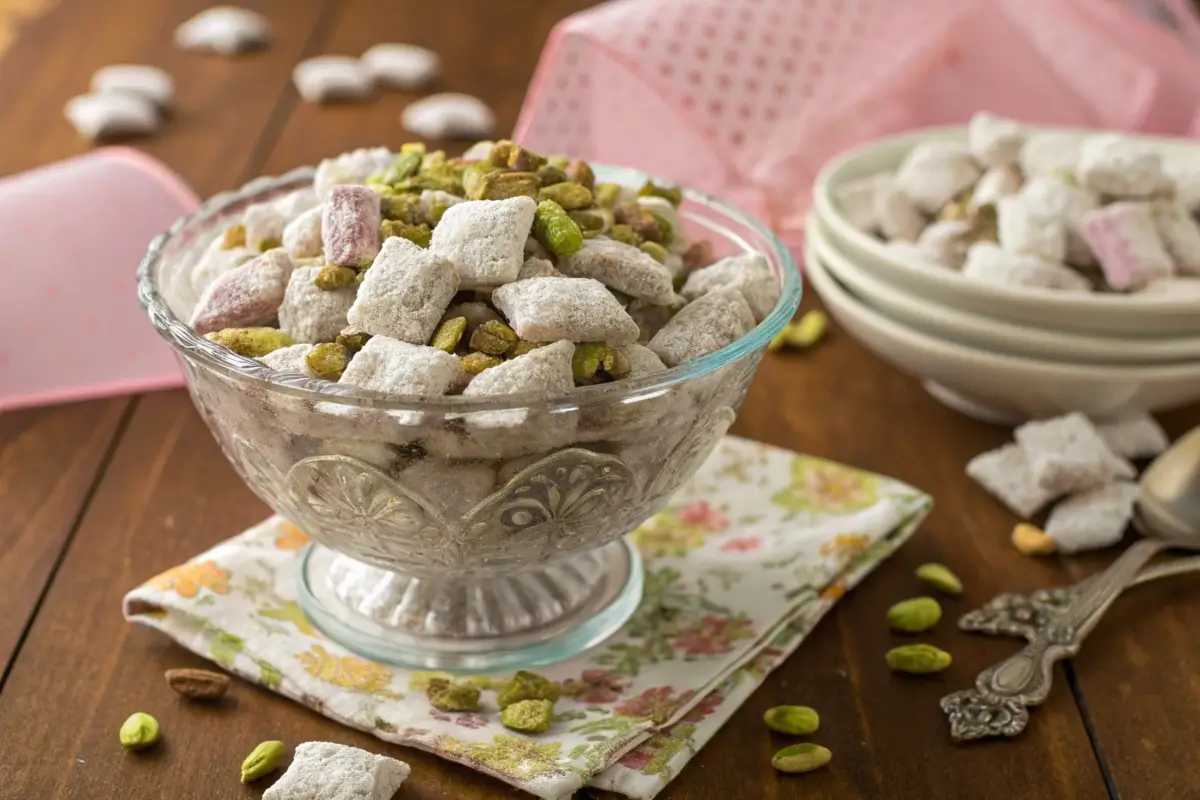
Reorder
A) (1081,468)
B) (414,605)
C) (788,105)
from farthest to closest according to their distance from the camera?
(788,105) < (1081,468) < (414,605)

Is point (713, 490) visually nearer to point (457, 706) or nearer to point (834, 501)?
point (834, 501)

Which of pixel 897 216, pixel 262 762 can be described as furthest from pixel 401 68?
pixel 262 762

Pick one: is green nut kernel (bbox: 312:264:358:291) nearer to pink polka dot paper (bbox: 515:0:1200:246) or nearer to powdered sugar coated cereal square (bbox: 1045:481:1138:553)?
powdered sugar coated cereal square (bbox: 1045:481:1138:553)

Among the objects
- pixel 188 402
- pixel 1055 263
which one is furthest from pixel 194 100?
pixel 1055 263

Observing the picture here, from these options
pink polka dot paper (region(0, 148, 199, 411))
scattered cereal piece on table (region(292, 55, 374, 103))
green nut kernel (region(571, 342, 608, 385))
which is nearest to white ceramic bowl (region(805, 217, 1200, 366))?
green nut kernel (region(571, 342, 608, 385))

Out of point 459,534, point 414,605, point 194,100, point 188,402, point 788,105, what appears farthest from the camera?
point 194,100
